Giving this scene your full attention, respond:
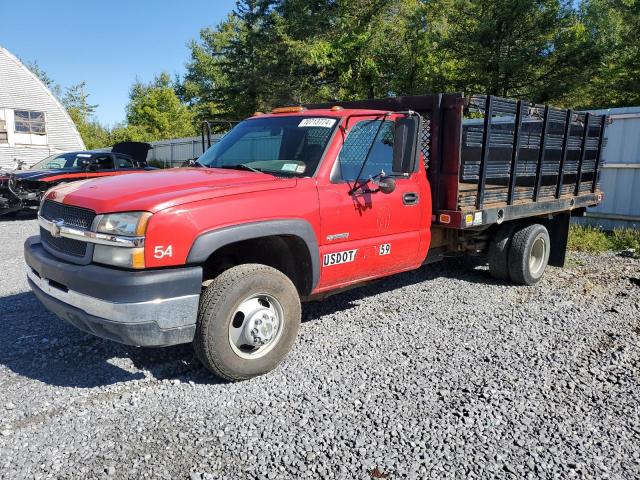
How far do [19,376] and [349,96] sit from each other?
23058mm

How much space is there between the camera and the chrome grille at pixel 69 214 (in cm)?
328

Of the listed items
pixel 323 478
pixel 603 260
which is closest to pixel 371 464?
pixel 323 478

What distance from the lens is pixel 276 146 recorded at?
14.3ft

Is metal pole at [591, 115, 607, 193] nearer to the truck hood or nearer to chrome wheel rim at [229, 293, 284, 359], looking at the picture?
the truck hood

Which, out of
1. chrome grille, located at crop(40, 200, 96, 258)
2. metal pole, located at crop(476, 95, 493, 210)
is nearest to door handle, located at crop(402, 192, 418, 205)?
metal pole, located at crop(476, 95, 493, 210)

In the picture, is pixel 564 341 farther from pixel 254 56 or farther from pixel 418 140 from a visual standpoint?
pixel 254 56

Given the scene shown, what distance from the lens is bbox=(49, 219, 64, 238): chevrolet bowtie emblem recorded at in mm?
3459

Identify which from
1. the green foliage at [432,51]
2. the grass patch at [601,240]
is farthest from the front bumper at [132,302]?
the green foliage at [432,51]

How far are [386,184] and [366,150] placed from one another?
0.39m

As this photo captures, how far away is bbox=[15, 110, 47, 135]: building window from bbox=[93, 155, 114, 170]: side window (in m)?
18.2

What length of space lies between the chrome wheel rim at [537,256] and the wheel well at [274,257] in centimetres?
370

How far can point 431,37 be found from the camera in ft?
68.4

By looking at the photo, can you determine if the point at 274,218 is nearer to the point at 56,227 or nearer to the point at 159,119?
the point at 56,227

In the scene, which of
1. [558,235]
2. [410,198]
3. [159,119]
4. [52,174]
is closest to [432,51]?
[52,174]
